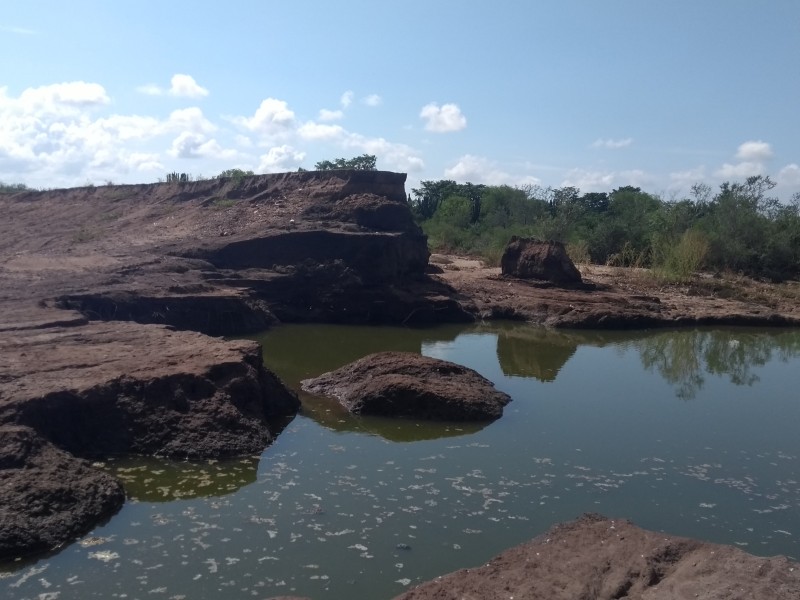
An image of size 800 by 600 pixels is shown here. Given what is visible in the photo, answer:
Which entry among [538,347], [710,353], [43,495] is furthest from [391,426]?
Result: [710,353]

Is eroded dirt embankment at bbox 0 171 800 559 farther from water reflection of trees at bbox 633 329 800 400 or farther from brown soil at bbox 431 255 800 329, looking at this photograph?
water reflection of trees at bbox 633 329 800 400

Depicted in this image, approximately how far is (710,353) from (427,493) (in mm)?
10557

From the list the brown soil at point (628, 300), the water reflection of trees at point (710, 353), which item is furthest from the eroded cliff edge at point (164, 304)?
the water reflection of trees at point (710, 353)

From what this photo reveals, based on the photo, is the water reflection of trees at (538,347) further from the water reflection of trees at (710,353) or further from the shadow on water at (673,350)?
the water reflection of trees at (710,353)

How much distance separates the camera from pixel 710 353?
1589 centimetres

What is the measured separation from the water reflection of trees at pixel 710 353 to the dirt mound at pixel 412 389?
343cm

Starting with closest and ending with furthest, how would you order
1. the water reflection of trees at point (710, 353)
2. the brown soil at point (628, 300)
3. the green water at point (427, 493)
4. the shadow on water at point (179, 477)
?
the green water at point (427, 493)
the shadow on water at point (179, 477)
the water reflection of trees at point (710, 353)
the brown soil at point (628, 300)

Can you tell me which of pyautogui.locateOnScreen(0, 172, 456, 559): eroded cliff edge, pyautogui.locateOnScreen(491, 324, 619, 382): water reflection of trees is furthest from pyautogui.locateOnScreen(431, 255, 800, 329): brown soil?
pyautogui.locateOnScreen(0, 172, 456, 559): eroded cliff edge

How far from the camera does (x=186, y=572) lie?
18.3 ft

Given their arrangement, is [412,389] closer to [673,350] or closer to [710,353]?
[673,350]

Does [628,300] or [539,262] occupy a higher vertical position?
[539,262]

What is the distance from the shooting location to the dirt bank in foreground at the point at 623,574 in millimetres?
4605

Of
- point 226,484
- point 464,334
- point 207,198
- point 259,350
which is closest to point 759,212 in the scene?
point 464,334

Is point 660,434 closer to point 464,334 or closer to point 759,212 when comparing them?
point 464,334
